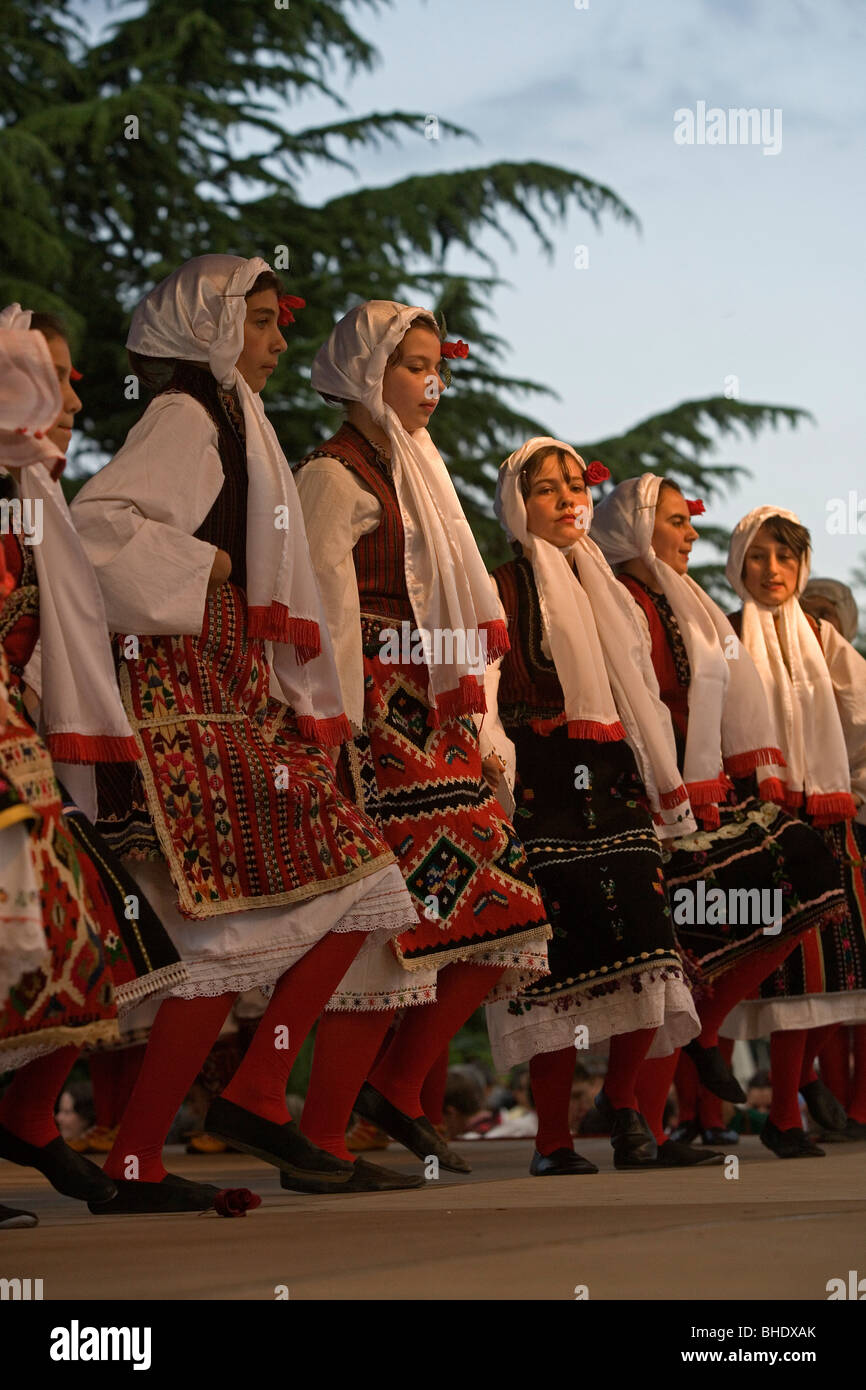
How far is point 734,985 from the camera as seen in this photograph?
6656 millimetres

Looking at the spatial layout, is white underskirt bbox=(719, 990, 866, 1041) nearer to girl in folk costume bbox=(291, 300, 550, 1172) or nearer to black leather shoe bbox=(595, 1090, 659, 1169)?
black leather shoe bbox=(595, 1090, 659, 1169)

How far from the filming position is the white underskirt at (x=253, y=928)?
4324 mm

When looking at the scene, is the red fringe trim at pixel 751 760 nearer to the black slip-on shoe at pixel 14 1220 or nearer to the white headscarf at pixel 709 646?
the white headscarf at pixel 709 646

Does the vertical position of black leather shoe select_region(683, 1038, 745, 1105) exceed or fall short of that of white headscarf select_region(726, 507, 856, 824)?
it falls short

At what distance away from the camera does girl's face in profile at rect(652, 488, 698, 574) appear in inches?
274

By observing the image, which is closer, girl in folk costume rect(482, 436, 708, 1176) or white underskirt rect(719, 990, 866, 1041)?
girl in folk costume rect(482, 436, 708, 1176)

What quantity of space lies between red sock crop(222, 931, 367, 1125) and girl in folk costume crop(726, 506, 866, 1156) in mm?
2601

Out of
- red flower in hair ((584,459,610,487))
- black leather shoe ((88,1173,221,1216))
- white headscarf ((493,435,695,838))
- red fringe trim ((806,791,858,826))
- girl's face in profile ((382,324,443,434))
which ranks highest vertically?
girl's face in profile ((382,324,443,434))

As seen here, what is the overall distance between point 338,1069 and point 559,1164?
1.11 metres

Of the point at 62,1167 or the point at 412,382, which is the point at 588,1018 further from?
the point at 62,1167

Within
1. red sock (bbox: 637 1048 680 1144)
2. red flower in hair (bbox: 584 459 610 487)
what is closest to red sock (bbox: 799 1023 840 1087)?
red sock (bbox: 637 1048 680 1144)

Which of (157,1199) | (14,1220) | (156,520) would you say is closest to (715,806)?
(156,520)

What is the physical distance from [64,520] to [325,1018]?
1640 mm

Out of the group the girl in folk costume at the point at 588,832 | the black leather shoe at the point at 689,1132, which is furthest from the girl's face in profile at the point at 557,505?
the black leather shoe at the point at 689,1132
